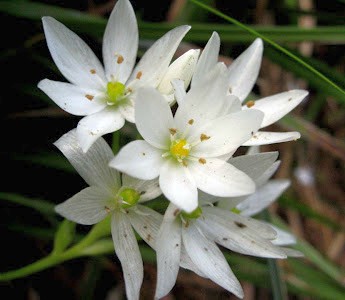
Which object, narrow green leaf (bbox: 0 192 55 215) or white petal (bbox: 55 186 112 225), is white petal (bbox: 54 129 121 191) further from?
narrow green leaf (bbox: 0 192 55 215)

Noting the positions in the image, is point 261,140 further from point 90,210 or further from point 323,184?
point 323,184

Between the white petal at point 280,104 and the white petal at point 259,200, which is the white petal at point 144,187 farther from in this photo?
the white petal at point 259,200

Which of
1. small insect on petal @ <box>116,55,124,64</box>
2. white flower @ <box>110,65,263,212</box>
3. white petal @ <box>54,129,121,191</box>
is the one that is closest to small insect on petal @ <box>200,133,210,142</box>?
white flower @ <box>110,65,263,212</box>

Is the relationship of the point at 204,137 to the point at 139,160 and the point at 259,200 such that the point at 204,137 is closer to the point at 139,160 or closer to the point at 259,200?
the point at 139,160

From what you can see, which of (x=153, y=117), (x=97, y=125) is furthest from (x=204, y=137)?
(x=97, y=125)

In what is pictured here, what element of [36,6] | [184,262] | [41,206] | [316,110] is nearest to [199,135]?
[184,262]

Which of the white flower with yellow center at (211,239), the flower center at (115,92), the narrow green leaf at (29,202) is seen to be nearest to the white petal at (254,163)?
the white flower with yellow center at (211,239)
